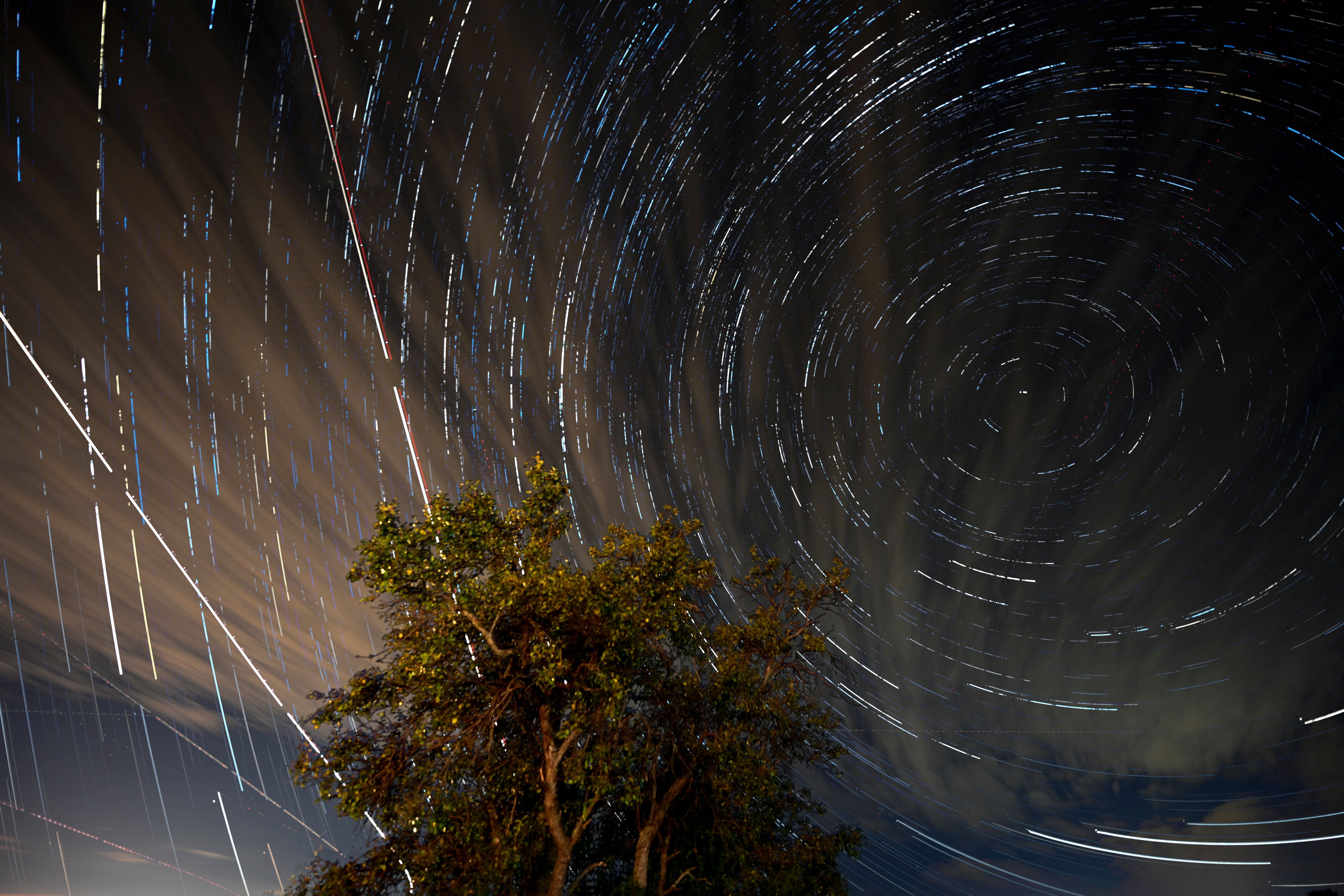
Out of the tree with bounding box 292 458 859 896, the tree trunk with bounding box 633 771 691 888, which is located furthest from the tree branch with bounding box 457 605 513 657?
the tree trunk with bounding box 633 771 691 888

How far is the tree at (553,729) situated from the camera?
10555mm

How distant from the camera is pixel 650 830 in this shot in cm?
1273

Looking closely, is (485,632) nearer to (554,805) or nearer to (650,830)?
(554,805)

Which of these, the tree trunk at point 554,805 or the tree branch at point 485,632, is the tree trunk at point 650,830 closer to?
the tree trunk at point 554,805

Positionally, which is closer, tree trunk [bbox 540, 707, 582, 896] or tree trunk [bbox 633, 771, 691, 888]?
tree trunk [bbox 540, 707, 582, 896]

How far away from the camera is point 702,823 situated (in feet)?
45.9

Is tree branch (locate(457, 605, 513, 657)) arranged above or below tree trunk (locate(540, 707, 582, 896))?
above

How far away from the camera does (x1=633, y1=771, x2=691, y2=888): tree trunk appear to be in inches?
488

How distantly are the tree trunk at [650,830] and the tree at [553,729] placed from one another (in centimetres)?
4

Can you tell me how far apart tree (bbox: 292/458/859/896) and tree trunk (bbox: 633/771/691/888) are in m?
0.04

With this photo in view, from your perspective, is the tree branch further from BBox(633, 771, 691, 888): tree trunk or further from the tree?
BBox(633, 771, 691, 888): tree trunk

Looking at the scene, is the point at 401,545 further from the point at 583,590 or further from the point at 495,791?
the point at 495,791

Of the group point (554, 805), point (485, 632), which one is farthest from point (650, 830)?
point (485, 632)

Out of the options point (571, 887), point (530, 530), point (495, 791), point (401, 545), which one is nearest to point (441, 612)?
point (401, 545)
